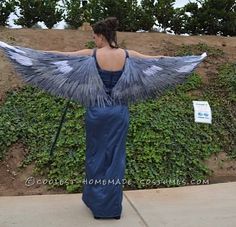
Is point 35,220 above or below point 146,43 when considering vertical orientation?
below

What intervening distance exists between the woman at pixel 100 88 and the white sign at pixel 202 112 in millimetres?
2064

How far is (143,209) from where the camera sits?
15.0 ft

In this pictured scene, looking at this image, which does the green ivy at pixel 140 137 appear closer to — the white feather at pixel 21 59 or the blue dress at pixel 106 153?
the blue dress at pixel 106 153

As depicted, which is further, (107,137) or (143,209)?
(143,209)

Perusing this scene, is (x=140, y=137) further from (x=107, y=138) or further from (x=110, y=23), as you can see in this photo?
(x=110, y=23)

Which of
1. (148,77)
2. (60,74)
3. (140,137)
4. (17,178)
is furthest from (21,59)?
(140,137)

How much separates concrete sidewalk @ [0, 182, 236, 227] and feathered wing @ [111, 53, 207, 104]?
3.33 feet

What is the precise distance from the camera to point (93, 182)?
4.24m

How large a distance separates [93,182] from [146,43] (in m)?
4.27

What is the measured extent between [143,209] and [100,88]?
3.93ft

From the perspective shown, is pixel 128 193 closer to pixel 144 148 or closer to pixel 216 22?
pixel 144 148

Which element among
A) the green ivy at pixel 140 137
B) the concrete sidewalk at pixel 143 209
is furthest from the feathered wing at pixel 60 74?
the green ivy at pixel 140 137

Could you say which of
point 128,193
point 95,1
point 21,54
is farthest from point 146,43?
point 21,54

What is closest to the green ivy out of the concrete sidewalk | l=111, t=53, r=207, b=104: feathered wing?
the concrete sidewalk
